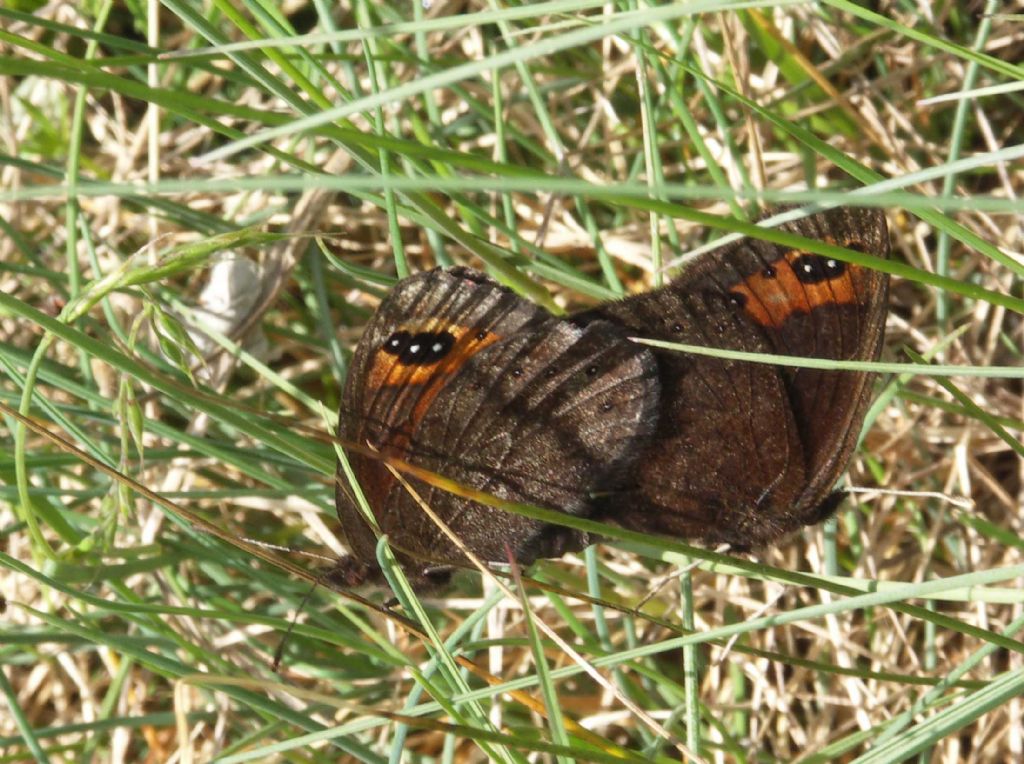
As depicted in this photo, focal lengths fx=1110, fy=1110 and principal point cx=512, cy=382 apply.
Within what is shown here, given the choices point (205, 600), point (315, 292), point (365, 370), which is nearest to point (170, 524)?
point (205, 600)

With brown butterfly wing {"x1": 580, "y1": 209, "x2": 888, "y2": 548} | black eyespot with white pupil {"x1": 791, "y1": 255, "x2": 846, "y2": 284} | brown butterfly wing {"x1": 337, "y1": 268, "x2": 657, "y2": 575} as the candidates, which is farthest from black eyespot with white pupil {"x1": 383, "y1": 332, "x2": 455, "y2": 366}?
black eyespot with white pupil {"x1": 791, "y1": 255, "x2": 846, "y2": 284}

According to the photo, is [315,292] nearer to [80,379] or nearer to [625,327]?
[80,379]

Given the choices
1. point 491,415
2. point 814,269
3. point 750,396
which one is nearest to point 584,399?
point 491,415

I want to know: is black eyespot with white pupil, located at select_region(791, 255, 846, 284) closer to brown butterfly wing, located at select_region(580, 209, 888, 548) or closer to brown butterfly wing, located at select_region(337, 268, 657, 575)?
brown butterfly wing, located at select_region(580, 209, 888, 548)

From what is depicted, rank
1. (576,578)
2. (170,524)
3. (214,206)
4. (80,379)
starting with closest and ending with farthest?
1. (576,578)
2. (170,524)
3. (80,379)
4. (214,206)

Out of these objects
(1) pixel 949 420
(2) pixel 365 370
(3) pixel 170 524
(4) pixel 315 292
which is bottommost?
(3) pixel 170 524

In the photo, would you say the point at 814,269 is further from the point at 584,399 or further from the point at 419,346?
the point at 419,346
